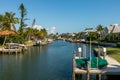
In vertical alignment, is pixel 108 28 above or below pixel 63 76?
above

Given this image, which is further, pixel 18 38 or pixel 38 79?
pixel 18 38

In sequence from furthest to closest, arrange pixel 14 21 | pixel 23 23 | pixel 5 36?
pixel 23 23, pixel 14 21, pixel 5 36

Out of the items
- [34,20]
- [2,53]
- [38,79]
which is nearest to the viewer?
[38,79]

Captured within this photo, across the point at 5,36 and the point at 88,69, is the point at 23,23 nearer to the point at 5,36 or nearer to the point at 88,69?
the point at 5,36

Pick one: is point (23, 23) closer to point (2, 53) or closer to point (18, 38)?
point (18, 38)

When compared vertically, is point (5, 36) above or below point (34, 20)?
below

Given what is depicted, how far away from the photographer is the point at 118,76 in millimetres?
27812

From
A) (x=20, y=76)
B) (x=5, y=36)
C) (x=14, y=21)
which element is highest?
(x=14, y=21)

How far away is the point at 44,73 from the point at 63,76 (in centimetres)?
418

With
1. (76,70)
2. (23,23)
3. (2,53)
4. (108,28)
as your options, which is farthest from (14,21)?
(108,28)

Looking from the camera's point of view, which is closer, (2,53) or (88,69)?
(88,69)

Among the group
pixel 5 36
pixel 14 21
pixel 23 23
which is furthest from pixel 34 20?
pixel 5 36

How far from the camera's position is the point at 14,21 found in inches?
3590

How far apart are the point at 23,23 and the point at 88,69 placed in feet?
279
